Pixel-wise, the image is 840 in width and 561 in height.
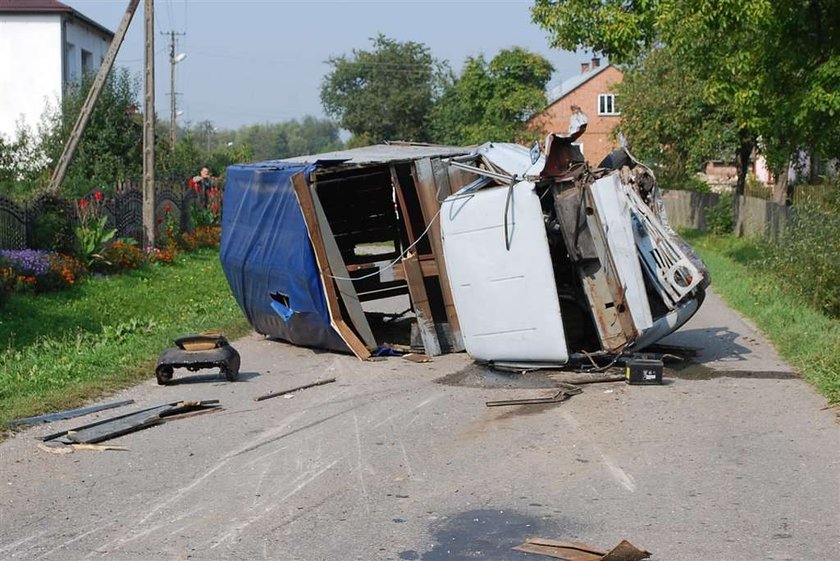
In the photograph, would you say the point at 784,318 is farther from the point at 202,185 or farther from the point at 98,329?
the point at 202,185

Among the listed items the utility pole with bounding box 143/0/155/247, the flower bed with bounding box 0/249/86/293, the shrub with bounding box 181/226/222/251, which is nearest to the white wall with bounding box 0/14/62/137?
the shrub with bounding box 181/226/222/251

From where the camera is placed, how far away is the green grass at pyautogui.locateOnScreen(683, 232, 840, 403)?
11.5 m

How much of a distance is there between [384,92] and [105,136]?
164ft

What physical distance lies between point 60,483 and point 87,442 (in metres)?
1.11

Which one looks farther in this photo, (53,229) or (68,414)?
(53,229)

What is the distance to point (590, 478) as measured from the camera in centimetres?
776

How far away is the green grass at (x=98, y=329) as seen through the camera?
36.9 ft

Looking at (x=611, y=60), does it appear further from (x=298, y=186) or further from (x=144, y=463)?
(x=144, y=463)

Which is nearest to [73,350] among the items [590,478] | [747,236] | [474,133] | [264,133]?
[590,478]

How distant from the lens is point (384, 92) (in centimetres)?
8288

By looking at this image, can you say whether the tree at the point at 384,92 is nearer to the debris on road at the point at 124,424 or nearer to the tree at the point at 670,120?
the tree at the point at 670,120

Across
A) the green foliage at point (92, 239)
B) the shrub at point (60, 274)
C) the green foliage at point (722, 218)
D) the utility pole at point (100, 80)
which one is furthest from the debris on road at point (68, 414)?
the green foliage at point (722, 218)

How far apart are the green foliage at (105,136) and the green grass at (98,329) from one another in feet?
36.4

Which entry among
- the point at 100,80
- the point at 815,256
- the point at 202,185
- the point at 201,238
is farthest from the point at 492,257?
the point at 202,185
